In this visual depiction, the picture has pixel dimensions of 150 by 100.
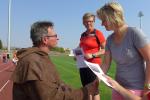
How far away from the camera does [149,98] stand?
455 cm

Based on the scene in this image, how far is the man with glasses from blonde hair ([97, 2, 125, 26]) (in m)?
0.67

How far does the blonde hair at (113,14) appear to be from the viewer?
15.7 feet

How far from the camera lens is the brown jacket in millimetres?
4539

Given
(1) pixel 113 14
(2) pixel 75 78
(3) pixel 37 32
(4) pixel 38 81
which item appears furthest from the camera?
(2) pixel 75 78

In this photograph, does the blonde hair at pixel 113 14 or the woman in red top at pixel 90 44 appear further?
the woman in red top at pixel 90 44

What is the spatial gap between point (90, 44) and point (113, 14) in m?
3.19

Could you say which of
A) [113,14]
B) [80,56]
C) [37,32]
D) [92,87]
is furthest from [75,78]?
[113,14]

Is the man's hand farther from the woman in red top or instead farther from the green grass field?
the green grass field

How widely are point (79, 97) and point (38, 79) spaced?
1.88 ft

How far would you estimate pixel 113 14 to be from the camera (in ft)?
15.7

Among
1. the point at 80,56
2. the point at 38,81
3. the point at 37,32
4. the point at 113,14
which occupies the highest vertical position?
the point at 113,14

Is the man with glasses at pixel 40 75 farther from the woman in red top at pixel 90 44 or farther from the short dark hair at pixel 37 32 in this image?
the woman in red top at pixel 90 44

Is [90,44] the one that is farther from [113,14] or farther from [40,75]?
[40,75]

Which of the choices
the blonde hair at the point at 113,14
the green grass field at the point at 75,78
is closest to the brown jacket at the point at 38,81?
the blonde hair at the point at 113,14
